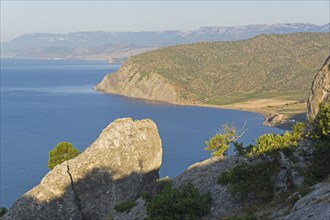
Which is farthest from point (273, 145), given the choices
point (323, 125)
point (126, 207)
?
point (126, 207)

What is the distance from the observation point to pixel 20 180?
127 metres

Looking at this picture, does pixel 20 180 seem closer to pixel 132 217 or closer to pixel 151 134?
pixel 151 134

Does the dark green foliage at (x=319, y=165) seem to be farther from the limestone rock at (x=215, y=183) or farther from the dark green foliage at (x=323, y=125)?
the limestone rock at (x=215, y=183)

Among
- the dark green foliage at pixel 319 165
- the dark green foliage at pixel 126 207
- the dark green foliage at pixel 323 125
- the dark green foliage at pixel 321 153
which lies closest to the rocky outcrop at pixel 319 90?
the dark green foliage at pixel 323 125

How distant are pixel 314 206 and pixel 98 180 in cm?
2992

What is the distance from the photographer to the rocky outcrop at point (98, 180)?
4450 cm

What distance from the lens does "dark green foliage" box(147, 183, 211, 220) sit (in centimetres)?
3088

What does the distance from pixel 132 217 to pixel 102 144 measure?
43.3ft

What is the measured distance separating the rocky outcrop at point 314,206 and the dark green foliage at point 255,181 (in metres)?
5.48

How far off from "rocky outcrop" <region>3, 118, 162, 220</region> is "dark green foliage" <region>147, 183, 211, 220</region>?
13526 mm

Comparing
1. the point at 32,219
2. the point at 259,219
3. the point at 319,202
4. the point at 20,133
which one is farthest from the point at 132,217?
the point at 20,133

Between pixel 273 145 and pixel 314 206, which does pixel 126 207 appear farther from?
pixel 314 206

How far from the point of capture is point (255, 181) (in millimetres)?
32156

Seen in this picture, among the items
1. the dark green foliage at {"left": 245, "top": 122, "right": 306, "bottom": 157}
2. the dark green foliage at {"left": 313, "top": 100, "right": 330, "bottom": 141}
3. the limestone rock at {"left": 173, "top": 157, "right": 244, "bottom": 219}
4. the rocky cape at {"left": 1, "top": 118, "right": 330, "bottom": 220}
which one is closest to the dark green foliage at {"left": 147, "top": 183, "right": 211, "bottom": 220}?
the limestone rock at {"left": 173, "top": 157, "right": 244, "bottom": 219}
